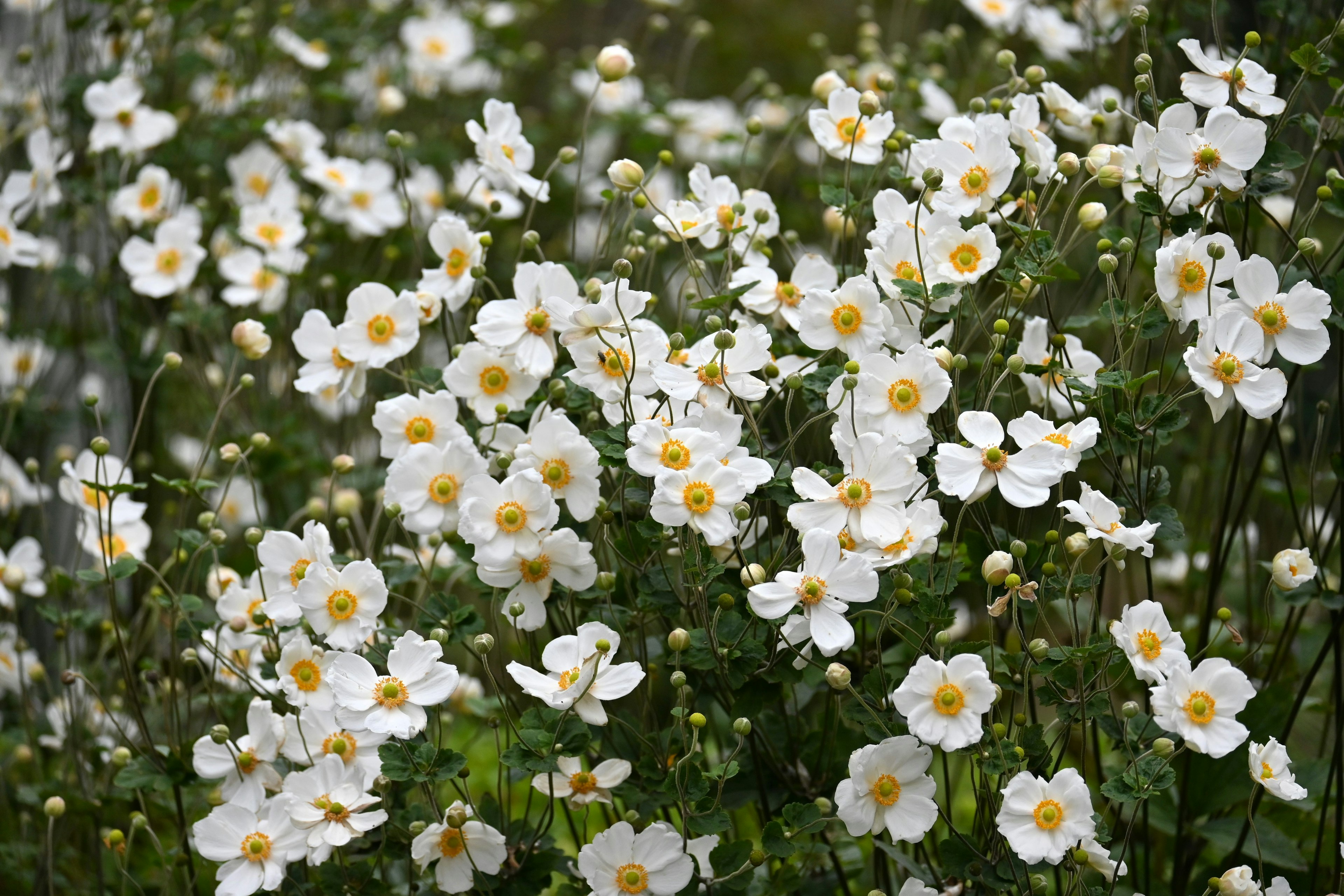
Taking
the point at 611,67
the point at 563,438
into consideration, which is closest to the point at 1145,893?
the point at 563,438

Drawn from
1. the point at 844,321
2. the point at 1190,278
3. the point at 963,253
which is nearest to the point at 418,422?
the point at 844,321

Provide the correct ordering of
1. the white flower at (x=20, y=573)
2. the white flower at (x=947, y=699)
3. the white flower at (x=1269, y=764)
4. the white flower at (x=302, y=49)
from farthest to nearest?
the white flower at (x=302, y=49) < the white flower at (x=20, y=573) < the white flower at (x=1269, y=764) < the white flower at (x=947, y=699)

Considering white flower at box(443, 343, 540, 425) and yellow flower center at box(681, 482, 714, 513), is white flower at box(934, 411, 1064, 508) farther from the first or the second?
white flower at box(443, 343, 540, 425)

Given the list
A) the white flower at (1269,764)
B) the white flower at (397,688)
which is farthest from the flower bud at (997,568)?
the white flower at (397,688)

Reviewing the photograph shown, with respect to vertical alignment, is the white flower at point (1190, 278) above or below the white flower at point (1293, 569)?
above

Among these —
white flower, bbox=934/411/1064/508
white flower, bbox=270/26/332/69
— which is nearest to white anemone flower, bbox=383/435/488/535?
white flower, bbox=934/411/1064/508

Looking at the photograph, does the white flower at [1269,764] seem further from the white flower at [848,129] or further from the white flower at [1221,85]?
the white flower at [848,129]
